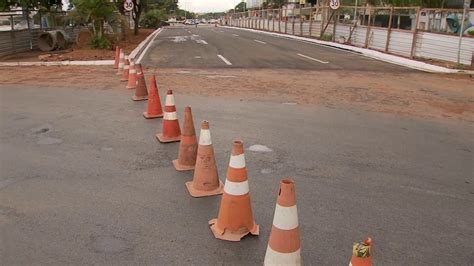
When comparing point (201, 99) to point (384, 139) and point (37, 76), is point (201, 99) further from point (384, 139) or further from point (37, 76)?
point (37, 76)

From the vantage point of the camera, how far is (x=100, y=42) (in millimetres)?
19312

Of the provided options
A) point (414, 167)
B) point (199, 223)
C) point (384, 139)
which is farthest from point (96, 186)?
point (384, 139)

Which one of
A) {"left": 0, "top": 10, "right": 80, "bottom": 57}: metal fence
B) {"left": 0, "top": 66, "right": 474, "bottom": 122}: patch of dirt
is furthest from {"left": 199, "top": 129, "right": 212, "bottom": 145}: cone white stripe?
{"left": 0, "top": 10, "right": 80, "bottom": 57}: metal fence

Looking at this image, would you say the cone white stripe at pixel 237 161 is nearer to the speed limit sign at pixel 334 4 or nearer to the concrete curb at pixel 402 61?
the concrete curb at pixel 402 61

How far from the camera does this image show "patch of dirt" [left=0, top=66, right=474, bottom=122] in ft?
31.0

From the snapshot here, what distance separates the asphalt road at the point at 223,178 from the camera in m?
3.58

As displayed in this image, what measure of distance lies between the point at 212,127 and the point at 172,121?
38.4 inches

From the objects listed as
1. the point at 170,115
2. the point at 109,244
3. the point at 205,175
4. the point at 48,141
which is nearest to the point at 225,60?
the point at 170,115

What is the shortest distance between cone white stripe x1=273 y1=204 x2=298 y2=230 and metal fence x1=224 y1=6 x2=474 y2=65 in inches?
603

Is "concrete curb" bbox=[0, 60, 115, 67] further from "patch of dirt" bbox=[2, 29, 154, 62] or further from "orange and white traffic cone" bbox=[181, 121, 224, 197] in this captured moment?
"orange and white traffic cone" bbox=[181, 121, 224, 197]

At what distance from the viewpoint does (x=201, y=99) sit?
377 inches

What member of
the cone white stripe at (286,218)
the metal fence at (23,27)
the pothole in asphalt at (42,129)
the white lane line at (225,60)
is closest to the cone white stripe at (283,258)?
the cone white stripe at (286,218)

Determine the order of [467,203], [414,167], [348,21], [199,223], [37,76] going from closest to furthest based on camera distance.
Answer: [199,223]
[467,203]
[414,167]
[37,76]
[348,21]

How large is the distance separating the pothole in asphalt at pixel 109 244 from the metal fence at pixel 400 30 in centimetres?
1562
